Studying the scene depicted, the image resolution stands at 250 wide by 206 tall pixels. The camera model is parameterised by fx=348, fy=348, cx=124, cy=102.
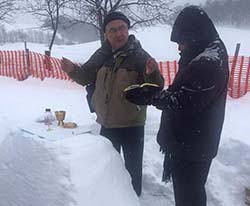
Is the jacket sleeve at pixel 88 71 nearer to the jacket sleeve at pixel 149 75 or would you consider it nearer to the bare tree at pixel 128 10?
the jacket sleeve at pixel 149 75

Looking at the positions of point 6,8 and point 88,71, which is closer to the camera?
point 88,71

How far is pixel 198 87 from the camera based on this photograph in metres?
Result: 1.97

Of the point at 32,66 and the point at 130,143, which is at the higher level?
the point at 130,143

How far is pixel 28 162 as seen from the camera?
7.16 feet

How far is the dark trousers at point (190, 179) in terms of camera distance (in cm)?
228

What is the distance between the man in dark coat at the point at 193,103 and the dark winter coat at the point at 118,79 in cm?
45

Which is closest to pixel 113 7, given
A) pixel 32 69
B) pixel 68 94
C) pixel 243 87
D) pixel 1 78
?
pixel 32 69

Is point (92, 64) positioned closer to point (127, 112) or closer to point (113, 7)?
point (127, 112)

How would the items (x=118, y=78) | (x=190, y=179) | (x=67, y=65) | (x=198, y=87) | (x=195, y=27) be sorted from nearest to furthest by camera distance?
1. (x=198, y=87)
2. (x=195, y=27)
3. (x=190, y=179)
4. (x=118, y=78)
5. (x=67, y=65)

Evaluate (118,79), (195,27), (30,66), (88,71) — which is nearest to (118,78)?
(118,79)

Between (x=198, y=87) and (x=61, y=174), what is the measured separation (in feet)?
3.09

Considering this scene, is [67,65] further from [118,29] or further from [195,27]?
[195,27]

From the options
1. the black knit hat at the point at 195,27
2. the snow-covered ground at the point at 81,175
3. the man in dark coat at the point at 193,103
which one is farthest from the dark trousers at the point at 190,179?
the black knit hat at the point at 195,27

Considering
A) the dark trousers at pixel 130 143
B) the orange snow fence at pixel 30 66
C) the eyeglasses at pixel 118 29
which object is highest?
the eyeglasses at pixel 118 29
